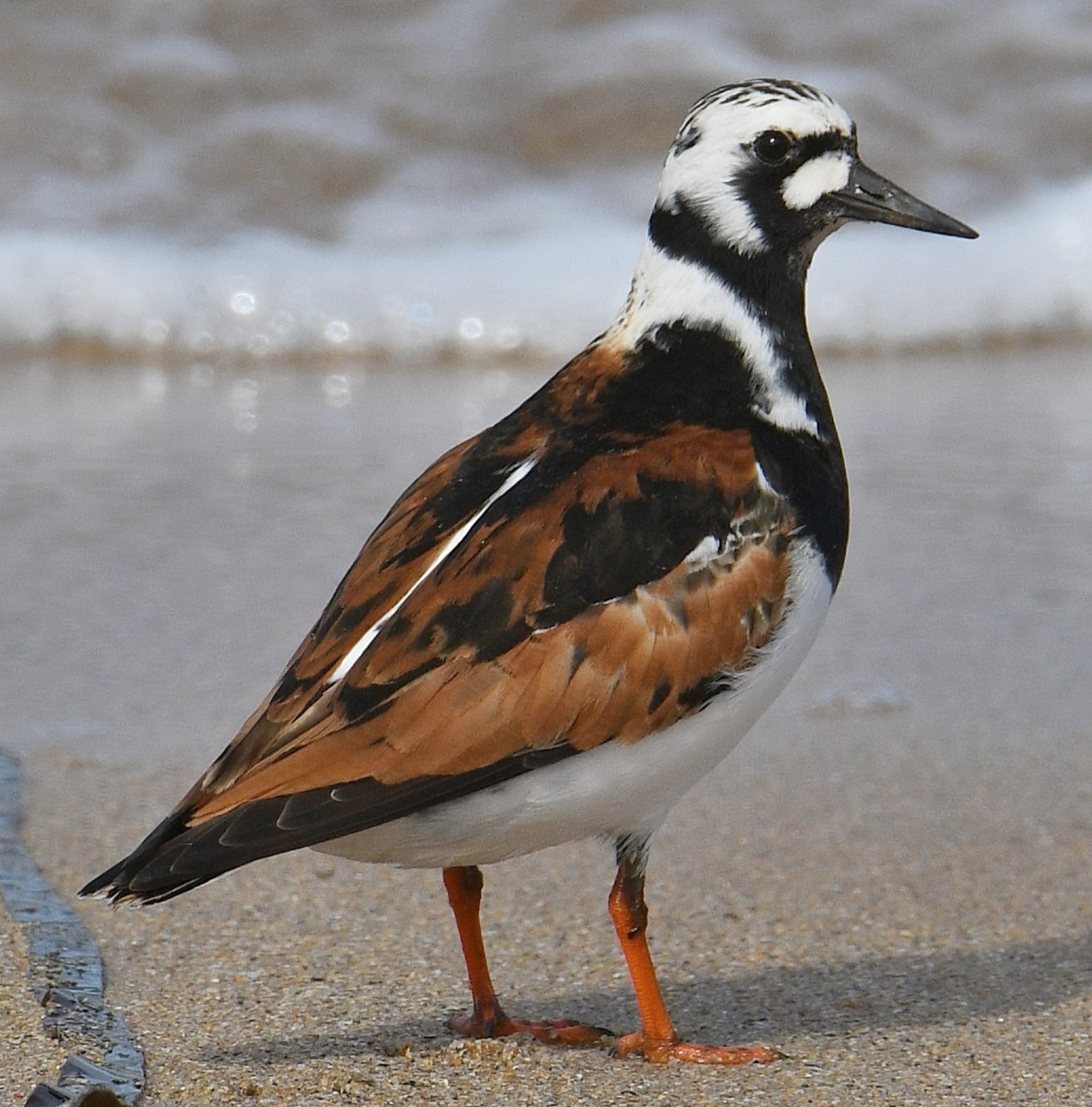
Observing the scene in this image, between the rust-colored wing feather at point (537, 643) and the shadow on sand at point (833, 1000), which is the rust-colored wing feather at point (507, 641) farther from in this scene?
the shadow on sand at point (833, 1000)

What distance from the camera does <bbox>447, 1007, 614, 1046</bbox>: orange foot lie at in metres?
2.98

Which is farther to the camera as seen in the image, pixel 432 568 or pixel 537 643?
pixel 432 568

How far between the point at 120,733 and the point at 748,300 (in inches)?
76.7

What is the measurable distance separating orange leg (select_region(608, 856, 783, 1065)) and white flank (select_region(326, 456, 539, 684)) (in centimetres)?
55

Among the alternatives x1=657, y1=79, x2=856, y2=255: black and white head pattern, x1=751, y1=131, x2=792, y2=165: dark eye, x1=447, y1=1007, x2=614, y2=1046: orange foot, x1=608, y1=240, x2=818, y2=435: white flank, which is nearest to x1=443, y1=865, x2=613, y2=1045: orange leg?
x1=447, y1=1007, x2=614, y2=1046: orange foot

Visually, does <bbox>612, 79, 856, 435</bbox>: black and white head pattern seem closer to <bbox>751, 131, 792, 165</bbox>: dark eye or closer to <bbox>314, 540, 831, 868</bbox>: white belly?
<bbox>751, 131, 792, 165</bbox>: dark eye

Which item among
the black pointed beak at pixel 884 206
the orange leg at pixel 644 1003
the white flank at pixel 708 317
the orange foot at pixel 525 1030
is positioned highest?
the black pointed beak at pixel 884 206

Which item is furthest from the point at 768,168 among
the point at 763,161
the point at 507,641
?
the point at 507,641

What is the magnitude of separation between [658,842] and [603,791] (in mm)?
1178

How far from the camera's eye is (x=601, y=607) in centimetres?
278

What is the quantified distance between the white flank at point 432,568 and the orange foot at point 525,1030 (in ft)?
2.05

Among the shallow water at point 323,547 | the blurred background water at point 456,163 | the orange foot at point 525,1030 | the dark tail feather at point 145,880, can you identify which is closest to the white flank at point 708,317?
the orange foot at point 525,1030

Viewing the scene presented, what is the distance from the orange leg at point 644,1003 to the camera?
2.93 metres

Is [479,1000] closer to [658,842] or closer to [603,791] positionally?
[603,791]
